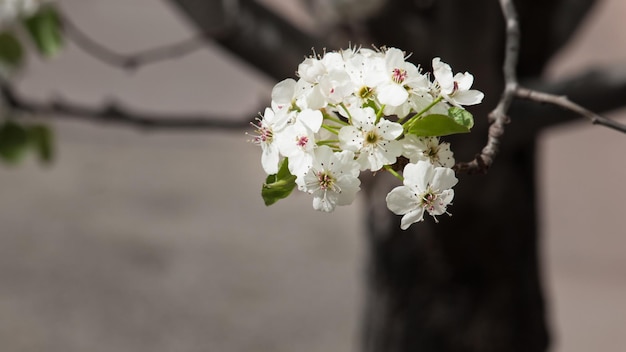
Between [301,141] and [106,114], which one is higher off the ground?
[106,114]

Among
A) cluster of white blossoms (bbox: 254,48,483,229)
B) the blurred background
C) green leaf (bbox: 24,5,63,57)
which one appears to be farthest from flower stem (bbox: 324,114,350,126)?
the blurred background

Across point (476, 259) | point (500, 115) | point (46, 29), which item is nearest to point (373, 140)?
point (500, 115)

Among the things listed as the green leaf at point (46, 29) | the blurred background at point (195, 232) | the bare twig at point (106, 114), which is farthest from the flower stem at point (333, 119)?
the blurred background at point (195, 232)

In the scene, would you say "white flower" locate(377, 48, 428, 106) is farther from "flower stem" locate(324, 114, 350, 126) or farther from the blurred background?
the blurred background

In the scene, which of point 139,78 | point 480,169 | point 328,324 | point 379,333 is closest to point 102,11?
point 139,78

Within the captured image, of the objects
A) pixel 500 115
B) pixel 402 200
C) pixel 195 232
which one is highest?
pixel 195 232

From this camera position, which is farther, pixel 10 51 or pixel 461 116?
pixel 10 51

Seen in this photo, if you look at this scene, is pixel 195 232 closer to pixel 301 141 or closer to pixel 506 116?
pixel 506 116
